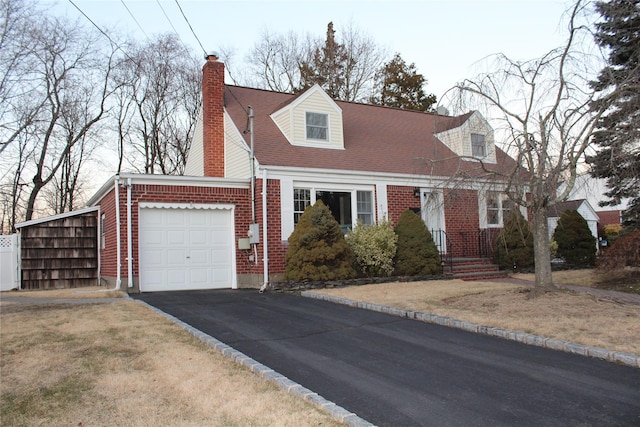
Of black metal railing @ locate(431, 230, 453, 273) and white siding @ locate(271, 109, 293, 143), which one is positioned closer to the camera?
white siding @ locate(271, 109, 293, 143)

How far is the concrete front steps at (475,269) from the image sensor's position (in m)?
15.6

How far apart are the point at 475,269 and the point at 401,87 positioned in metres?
21.1

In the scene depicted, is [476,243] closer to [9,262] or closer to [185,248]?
[185,248]

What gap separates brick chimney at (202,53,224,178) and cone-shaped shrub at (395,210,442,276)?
6.38 m

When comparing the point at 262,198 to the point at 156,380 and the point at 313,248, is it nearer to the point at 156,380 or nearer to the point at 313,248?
the point at 313,248

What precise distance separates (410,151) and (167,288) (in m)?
9.64

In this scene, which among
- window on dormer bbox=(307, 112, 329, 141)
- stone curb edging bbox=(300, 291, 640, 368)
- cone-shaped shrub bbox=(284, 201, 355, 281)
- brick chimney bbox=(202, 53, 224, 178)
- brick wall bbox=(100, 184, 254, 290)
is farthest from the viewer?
brick chimney bbox=(202, 53, 224, 178)

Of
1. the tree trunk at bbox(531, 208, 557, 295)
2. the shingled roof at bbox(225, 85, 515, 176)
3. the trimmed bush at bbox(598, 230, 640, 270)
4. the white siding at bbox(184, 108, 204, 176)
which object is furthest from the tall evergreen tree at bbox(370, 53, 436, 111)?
the tree trunk at bbox(531, 208, 557, 295)

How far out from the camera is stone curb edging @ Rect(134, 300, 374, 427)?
4133 mm

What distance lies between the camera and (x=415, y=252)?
47.8 feet

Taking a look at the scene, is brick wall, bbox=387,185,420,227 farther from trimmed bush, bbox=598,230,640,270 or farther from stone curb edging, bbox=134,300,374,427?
stone curb edging, bbox=134,300,374,427

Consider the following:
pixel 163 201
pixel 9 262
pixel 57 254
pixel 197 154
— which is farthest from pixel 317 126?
pixel 9 262

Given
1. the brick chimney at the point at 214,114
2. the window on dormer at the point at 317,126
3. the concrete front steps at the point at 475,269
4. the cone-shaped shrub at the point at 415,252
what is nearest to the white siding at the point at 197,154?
the brick chimney at the point at 214,114

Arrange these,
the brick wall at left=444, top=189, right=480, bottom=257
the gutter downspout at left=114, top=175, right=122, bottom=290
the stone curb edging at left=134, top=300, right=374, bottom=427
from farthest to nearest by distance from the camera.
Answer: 1. the brick wall at left=444, top=189, right=480, bottom=257
2. the gutter downspout at left=114, top=175, right=122, bottom=290
3. the stone curb edging at left=134, top=300, right=374, bottom=427
